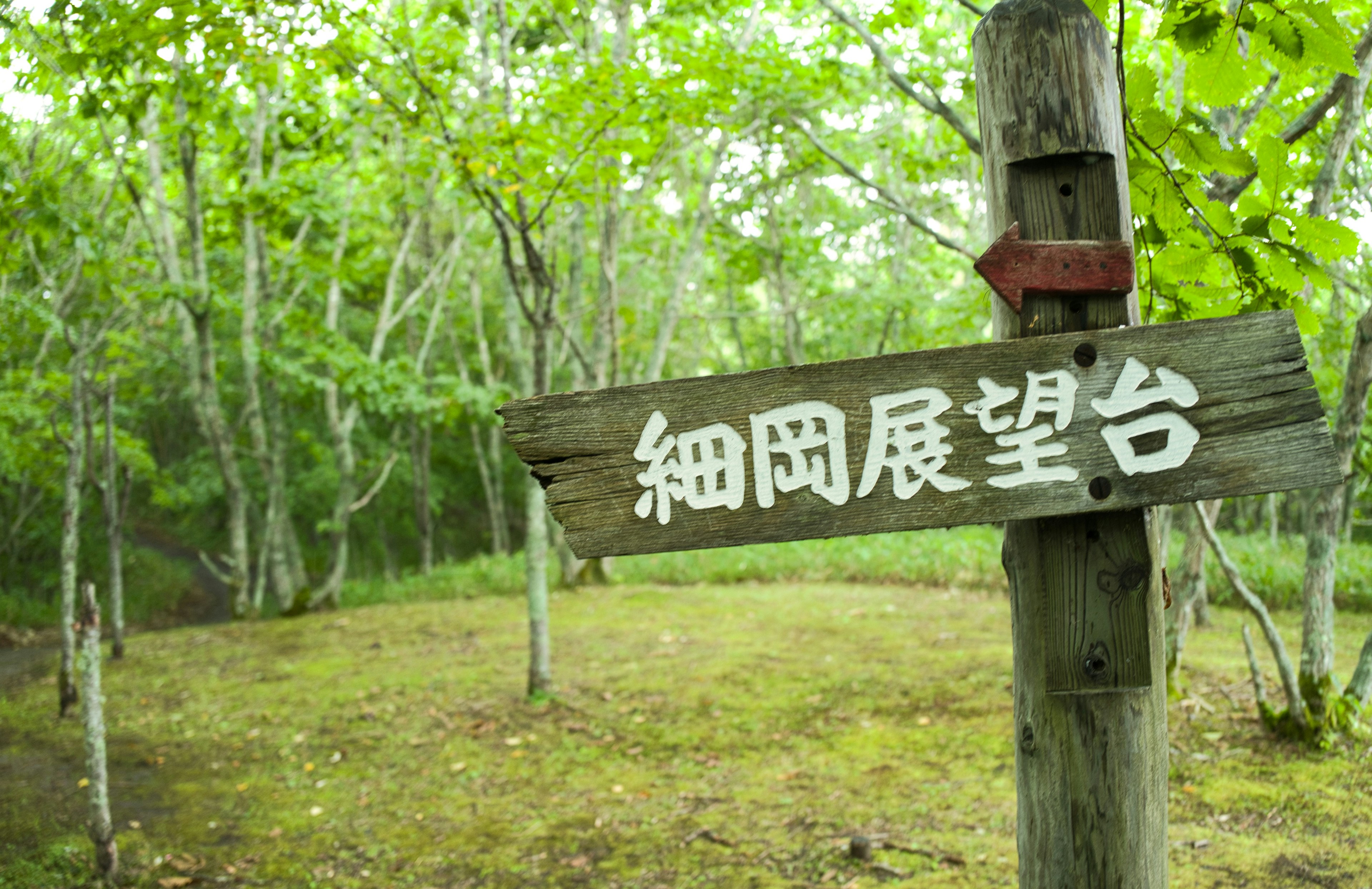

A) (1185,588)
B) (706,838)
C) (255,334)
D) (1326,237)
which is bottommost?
(706,838)

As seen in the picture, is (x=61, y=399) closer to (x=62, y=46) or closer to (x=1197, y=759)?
(x=62, y=46)

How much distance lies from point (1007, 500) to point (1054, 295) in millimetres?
399

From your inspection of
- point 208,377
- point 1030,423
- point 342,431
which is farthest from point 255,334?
point 1030,423

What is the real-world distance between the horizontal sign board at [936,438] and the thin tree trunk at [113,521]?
6.76 metres

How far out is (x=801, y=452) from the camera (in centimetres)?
156

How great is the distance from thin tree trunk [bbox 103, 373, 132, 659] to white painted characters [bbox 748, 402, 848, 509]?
696cm

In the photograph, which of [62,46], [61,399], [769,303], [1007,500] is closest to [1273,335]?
[1007,500]

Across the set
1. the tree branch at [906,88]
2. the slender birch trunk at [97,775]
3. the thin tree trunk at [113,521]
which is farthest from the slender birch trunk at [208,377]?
the tree branch at [906,88]

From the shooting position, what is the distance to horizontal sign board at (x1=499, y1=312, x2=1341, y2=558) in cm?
144

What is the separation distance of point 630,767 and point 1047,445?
3.96m

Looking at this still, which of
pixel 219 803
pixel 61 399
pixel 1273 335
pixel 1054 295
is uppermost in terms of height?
pixel 61 399

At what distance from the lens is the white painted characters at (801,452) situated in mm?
1543

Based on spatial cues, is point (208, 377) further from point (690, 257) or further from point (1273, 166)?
point (1273, 166)

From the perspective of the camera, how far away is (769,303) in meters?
17.9
